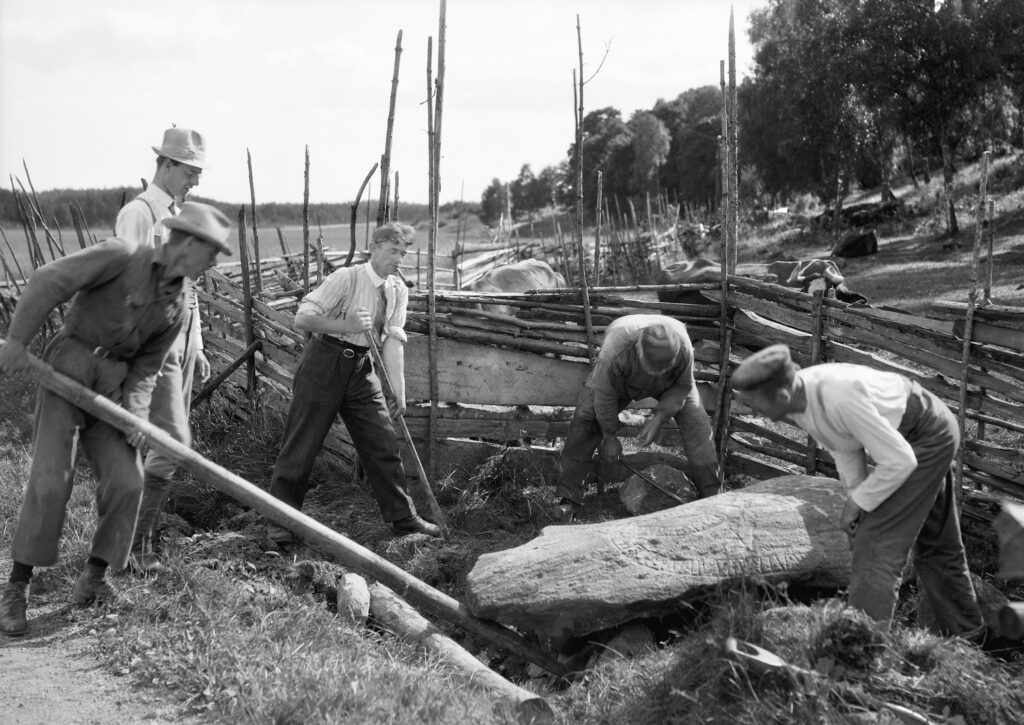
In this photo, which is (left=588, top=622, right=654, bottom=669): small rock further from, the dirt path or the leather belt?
the leather belt

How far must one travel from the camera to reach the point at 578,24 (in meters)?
6.73

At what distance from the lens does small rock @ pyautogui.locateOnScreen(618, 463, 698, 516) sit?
5832 mm

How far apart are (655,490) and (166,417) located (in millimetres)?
2900

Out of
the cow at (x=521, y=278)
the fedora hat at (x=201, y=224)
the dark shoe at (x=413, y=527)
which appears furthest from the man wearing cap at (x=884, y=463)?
the cow at (x=521, y=278)

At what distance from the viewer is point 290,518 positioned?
4.04 m

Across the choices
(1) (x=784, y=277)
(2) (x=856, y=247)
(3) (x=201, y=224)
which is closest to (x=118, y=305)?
(3) (x=201, y=224)

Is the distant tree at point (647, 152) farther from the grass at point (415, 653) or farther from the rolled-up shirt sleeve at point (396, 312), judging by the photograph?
the grass at point (415, 653)

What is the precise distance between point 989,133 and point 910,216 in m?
3.01

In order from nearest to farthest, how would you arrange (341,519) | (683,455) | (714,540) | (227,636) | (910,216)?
(227,636) → (714,540) → (341,519) → (683,455) → (910,216)

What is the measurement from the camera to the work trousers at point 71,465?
400 cm

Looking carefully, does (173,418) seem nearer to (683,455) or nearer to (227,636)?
(227,636)

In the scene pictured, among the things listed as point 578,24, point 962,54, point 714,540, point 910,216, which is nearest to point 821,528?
point 714,540

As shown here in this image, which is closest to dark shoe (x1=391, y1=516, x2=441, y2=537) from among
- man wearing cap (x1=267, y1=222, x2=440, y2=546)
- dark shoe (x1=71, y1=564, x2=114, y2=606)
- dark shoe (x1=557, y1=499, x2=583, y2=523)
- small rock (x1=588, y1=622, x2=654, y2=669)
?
man wearing cap (x1=267, y1=222, x2=440, y2=546)

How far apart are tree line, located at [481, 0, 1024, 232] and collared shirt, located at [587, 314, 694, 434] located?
11175 mm
